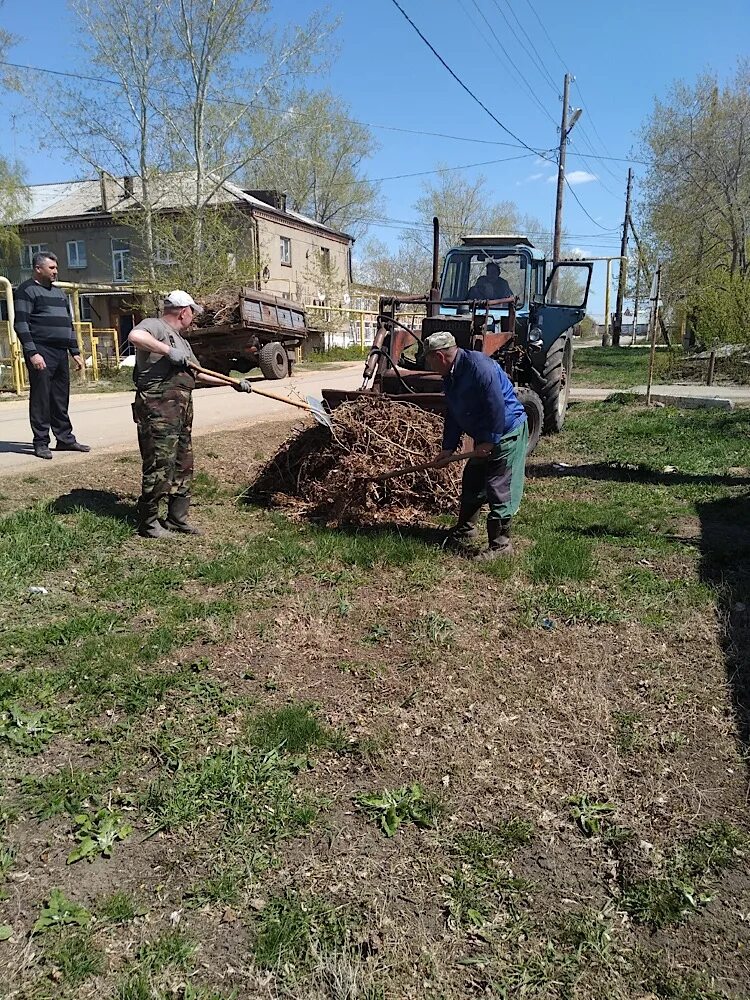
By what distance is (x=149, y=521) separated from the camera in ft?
17.6

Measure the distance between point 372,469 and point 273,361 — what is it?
727 centimetres

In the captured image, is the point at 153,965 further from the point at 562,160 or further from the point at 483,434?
the point at 562,160

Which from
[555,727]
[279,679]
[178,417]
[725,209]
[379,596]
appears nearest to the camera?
[555,727]

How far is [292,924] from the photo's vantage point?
2131 mm

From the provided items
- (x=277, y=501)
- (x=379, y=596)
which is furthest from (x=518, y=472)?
(x=277, y=501)

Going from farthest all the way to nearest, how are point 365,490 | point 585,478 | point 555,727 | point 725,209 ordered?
point 725,209 → point 585,478 → point 365,490 → point 555,727

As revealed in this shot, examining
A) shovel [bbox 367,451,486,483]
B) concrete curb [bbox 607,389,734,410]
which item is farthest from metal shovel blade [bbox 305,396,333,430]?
concrete curb [bbox 607,389,734,410]

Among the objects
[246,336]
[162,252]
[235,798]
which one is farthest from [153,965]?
[162,252]

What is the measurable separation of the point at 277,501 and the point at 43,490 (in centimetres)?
201

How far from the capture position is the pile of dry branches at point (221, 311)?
1105 centimetres

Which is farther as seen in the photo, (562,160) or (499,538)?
(562,160)

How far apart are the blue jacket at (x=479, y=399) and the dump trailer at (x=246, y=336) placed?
626 cm

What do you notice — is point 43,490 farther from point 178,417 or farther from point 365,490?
point 365,490

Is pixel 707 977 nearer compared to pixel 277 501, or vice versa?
pixel 707 977
